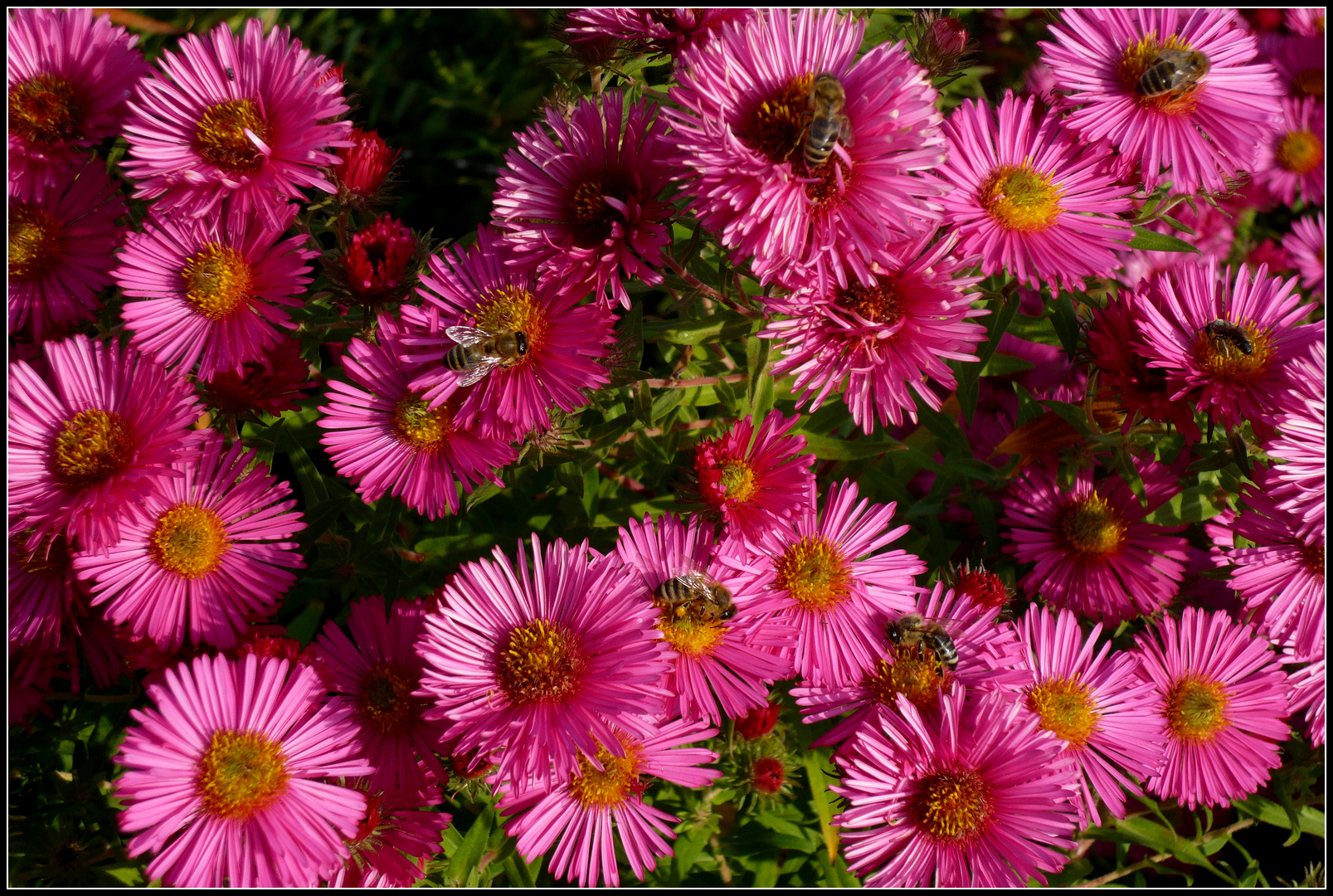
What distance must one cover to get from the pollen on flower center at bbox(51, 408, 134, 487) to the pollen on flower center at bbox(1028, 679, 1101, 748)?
7.23 ft

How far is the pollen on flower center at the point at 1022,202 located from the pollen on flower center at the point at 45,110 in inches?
87.9

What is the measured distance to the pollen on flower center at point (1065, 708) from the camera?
2.04 meters

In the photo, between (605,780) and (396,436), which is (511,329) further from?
(605,780)

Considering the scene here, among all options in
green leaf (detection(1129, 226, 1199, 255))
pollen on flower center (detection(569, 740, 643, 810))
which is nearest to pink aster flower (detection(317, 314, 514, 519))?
pollen on flower center (detection(569, 740, 643, 810))

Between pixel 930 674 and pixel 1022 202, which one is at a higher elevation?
pixel 1022 202

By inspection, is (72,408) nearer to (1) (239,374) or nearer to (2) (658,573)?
(1) (239,374)

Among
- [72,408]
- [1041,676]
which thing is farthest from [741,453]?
[72,408]

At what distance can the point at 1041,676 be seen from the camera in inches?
81.6

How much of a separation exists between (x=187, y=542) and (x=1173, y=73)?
8.36ft

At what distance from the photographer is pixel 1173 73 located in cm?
197

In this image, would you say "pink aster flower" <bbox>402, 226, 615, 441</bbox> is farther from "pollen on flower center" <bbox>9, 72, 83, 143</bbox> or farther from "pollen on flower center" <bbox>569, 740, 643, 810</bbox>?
"pollen on flower center" <bbox>9, 72, 83, 143</bbox>

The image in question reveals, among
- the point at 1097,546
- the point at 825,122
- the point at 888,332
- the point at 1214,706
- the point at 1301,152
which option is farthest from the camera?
the point at 1301,152

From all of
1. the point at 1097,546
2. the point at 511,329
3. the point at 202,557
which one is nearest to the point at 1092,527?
the point at 1097,546

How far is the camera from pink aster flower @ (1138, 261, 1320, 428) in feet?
6.53
